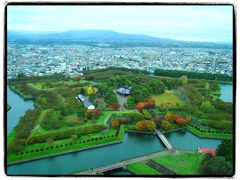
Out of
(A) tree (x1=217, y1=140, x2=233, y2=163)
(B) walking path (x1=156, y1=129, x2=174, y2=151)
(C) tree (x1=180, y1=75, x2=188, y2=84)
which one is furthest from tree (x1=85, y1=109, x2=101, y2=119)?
(A) tree (x1=217, y1=140, x2=233, y2=163)

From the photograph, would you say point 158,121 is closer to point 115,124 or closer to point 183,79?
point 115,124

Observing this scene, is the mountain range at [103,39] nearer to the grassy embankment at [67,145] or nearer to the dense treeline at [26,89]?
the dense treeline at [26,89]

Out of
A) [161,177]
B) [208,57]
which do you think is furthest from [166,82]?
[161,177]

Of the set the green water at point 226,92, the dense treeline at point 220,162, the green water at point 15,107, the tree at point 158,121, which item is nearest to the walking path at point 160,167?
the dense treeline at point 220,162

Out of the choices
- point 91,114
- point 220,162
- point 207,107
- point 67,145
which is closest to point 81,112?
point 91,114

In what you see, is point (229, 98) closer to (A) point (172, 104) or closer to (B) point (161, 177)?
(A) point (172, 104)
